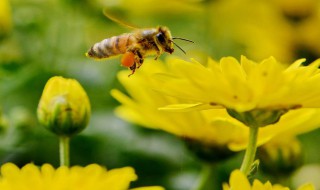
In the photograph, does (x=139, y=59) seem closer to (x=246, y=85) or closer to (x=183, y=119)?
(x=183, y=119)

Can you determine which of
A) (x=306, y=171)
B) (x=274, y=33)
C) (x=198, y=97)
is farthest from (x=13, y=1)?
(x=198, y=97)

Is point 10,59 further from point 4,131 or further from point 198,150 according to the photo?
point 198,150

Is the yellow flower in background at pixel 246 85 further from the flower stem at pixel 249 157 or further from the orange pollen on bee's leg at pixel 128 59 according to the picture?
the orange pollen on bee's leg at pixel 128 59

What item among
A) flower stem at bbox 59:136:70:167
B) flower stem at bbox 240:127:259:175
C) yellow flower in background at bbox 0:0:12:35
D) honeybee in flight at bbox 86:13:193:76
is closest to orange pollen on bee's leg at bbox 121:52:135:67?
honeybee in flight at bbox 86:13:193:76

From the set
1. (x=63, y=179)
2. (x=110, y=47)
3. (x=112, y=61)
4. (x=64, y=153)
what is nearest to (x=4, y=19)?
(x=112, y=61)

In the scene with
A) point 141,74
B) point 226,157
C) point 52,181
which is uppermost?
point 141,74

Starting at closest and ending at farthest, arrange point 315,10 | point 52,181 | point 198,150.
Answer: point 52,181, point 198,150, point 315,10

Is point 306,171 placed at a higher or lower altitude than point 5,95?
lower
